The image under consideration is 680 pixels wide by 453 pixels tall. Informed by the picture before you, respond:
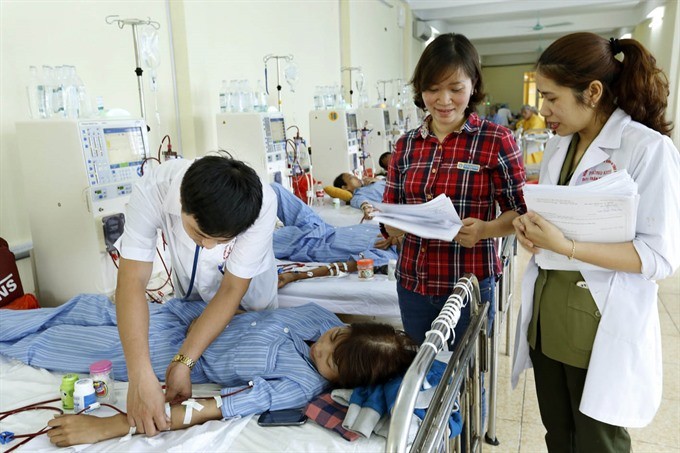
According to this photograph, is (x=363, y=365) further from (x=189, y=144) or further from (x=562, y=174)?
(x=189, y=144)

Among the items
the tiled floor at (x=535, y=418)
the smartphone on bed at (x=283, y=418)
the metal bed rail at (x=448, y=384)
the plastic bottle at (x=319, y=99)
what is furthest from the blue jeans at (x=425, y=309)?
the plastic bottle at (x=319, y=99)

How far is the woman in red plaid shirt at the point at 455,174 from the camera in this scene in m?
1.61

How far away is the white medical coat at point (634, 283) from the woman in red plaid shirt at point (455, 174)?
29cm

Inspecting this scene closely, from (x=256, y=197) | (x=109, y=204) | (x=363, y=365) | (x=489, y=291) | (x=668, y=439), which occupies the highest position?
(x=256, y=197)

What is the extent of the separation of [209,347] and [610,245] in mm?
1247

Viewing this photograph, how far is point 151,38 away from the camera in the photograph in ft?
9.92

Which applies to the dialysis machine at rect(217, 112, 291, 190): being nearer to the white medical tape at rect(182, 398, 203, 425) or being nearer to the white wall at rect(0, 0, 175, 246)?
the white wall at rect(0, 0, 175, 246)

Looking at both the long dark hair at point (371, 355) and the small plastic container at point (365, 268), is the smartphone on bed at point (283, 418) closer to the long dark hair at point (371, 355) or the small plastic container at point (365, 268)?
the long dark hair at point (371, 355)

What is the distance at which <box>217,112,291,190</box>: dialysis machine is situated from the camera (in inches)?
141

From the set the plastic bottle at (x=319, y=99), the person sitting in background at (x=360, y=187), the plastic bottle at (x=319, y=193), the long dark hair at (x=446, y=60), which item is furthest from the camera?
the plastic bottle at (x=319, y=99)

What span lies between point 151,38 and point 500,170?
91.1 inches

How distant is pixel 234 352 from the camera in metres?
1.65

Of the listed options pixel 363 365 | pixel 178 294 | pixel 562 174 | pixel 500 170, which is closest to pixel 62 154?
pixel 178 294

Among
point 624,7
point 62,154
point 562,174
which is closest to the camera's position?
point 562,174
